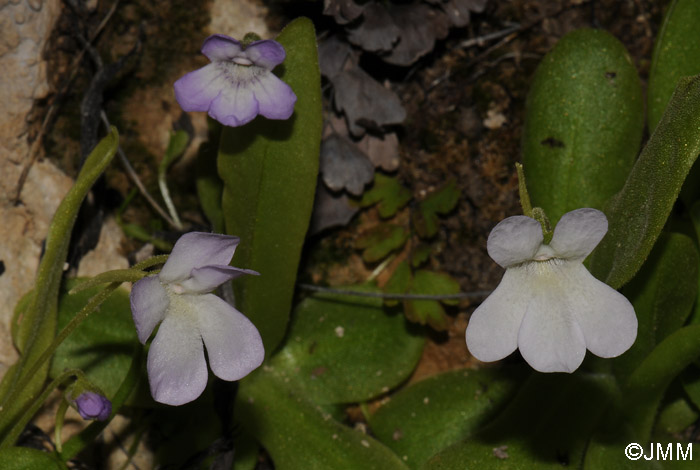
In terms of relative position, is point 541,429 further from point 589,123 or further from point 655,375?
point 589,123

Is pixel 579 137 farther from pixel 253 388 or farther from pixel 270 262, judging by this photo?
pixel 253 388

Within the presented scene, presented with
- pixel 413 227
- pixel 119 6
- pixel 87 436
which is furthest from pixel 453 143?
pixel 87 436

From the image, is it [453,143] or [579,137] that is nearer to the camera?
[579,137]

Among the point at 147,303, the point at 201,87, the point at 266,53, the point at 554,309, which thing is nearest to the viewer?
the point at 147,303

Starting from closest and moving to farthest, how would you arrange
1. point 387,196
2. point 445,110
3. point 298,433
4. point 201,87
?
point 201,87 → point 298,433 → point 387,196 → point 445,110

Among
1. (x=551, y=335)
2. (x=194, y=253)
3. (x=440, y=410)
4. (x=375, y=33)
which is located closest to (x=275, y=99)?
(x=194, y=253)

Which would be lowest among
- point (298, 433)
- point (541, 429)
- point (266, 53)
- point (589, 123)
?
point (298, 433)
